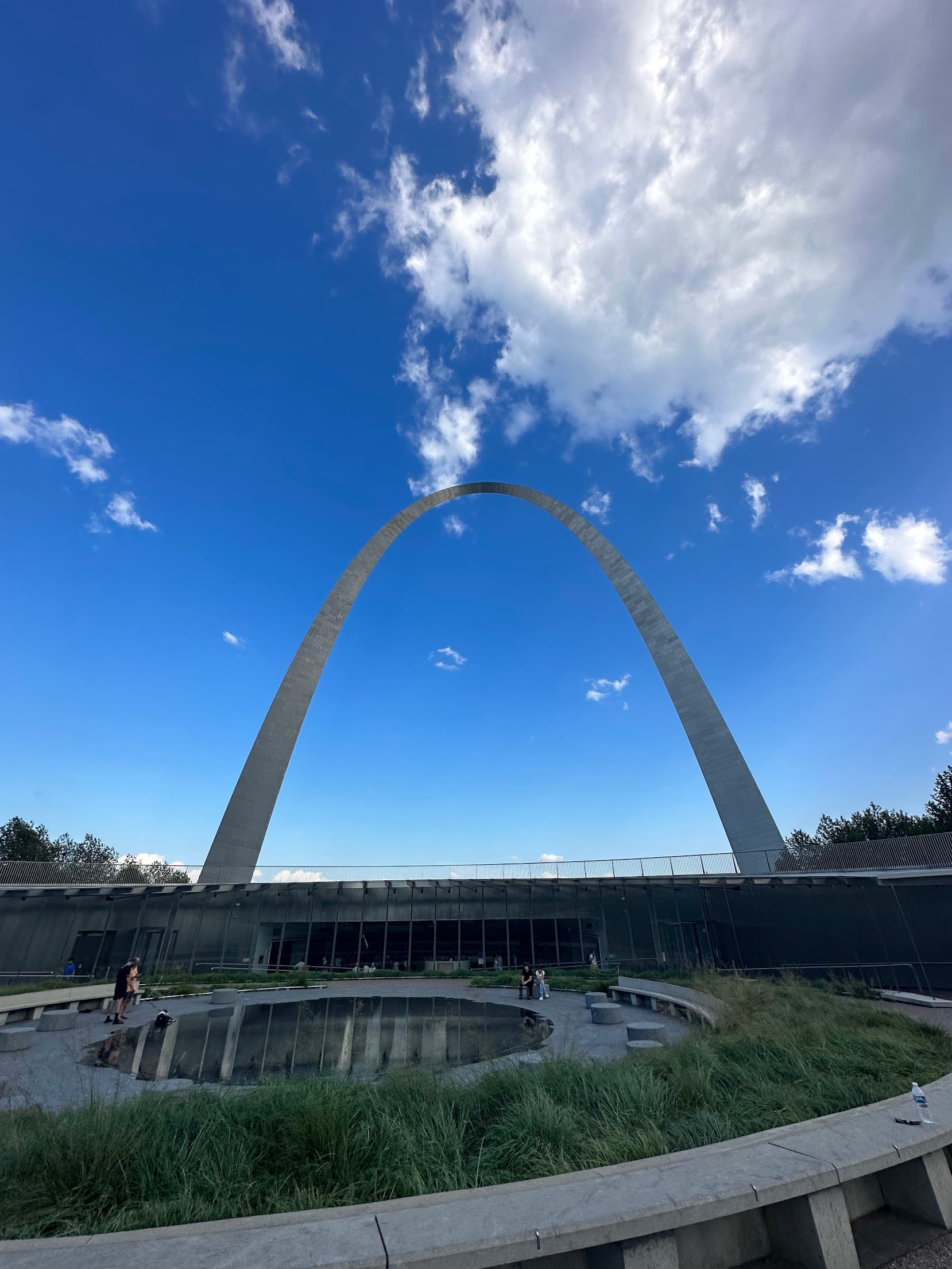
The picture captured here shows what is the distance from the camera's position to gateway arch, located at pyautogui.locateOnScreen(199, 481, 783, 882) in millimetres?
29922

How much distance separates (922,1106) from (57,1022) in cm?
1866

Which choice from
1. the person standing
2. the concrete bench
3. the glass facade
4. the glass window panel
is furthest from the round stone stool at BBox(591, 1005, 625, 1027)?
the glass window panel

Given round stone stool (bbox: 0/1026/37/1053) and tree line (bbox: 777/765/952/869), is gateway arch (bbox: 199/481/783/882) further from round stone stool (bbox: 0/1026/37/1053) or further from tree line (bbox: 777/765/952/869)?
round stone stool (bbox: 0/1026/37/1053)

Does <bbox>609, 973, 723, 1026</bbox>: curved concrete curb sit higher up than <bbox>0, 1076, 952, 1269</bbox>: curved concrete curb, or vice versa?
<bbox>609, 973, 723, 1026</bbox>: curved concrete curb

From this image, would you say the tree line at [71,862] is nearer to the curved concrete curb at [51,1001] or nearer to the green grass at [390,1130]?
the curved concrete curb at [51,1001]

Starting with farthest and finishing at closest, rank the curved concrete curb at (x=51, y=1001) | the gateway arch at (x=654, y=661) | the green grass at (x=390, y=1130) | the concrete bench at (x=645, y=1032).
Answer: the gateway arch at (x=654, y=661) < the curved concrete curb at (x=51, y=1001) < the concrete bench at (x=645, y=1032) < the green grass at (x=390, y=1130)

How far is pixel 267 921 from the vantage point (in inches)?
1246

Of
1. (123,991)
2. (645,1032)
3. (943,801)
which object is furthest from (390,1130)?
(943,801)

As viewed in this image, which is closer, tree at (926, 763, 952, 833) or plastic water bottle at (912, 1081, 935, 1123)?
plastic water bottle at (912, 1081, 935, 1123)

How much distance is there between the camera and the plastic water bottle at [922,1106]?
4.19 metres

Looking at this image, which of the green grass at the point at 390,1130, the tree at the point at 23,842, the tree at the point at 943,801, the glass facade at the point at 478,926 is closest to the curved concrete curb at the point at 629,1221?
the green grass at the point at 390,1130

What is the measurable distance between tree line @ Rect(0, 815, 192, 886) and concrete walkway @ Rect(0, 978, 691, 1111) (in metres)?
10.6

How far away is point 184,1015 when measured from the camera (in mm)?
17047

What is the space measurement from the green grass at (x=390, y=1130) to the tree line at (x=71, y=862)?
2709cm
